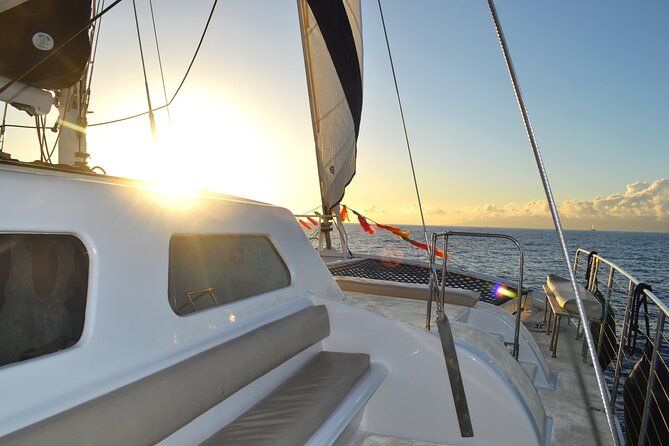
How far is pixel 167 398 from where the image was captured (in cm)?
160

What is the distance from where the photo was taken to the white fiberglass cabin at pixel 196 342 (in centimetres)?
145

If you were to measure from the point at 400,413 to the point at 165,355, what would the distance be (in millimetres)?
1642

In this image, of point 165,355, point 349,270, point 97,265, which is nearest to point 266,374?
point 165,355

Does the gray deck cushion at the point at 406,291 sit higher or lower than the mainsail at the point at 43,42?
lower

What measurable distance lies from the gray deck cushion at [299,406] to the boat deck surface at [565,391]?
1.66 feet

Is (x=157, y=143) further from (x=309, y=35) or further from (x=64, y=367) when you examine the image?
(x=64, y=367)

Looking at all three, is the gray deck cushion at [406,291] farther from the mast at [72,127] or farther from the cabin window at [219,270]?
the mast at [72,127]

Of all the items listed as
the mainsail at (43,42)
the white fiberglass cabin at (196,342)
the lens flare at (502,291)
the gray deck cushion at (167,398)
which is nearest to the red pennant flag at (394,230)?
the lens flare at (502,291)

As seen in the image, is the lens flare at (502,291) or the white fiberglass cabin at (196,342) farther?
the lens flare at (502,291)

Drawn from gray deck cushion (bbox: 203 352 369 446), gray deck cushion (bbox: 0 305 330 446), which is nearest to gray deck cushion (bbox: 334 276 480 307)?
gray deck cushion (bbox: 203 352 369 446)

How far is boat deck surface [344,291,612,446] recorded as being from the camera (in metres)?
2.94

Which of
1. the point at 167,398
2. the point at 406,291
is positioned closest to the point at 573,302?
the point at 406,291

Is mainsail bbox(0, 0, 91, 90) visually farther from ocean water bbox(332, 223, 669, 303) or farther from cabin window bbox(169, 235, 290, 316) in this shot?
ocean water bbox(332, 223, 669, 303)

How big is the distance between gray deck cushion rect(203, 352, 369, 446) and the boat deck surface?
505 mm
